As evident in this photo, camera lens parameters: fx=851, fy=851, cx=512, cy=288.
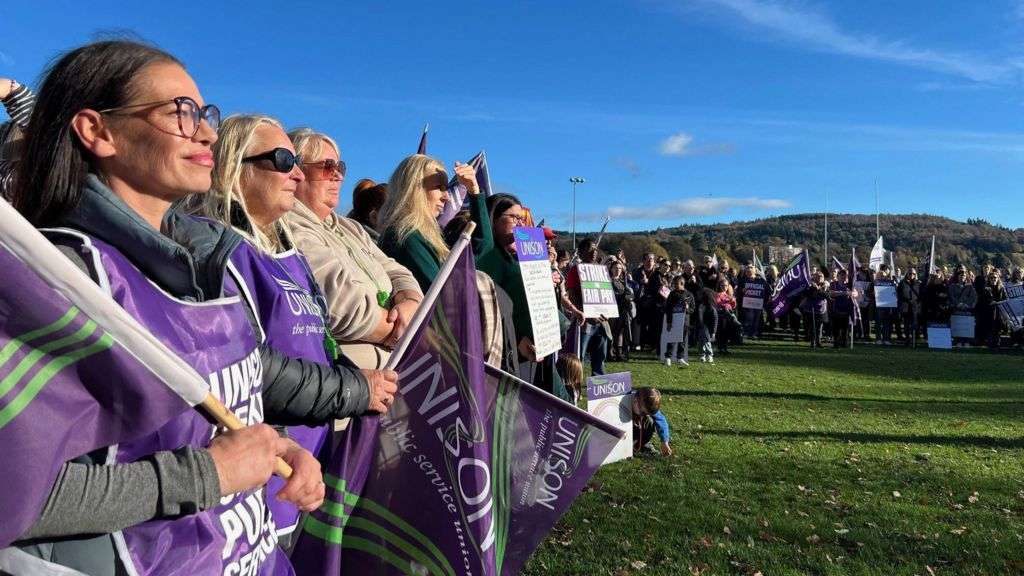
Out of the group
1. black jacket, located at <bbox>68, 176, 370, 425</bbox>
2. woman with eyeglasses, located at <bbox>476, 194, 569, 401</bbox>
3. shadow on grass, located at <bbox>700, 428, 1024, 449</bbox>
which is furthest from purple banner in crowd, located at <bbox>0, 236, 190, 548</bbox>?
shadow on grass, located at <bbox>700, 428, 1024, 449</bbox>

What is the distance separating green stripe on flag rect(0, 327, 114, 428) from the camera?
117 centimetres

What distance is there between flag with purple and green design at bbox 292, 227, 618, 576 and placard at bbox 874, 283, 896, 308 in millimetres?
25363

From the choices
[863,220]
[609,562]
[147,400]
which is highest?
[863,220]

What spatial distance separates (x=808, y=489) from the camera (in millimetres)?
6801

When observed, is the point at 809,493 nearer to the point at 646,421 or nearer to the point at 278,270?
the point at 646,421

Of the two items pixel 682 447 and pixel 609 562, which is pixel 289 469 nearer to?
pixel 609 562

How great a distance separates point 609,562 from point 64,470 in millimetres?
4013

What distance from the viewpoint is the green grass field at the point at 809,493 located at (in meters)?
5.08

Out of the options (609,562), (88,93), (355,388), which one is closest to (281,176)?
(355,388)

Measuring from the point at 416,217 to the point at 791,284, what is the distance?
22124 millimetres

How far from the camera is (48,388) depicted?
123 cm

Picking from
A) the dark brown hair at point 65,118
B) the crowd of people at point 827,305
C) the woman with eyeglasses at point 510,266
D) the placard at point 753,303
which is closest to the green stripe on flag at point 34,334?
the dark brown hair at point 65,118

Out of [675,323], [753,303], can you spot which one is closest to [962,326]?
[753,303]

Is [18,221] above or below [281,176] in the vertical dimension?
below
